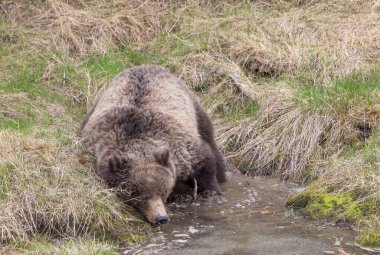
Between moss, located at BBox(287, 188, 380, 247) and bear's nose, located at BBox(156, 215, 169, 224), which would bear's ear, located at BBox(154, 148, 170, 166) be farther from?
moss, located at BBox(287, 188, 380, 247)

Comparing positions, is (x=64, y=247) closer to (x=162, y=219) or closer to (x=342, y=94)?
(x=162, y=219)

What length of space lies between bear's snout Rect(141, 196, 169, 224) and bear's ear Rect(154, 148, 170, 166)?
407mm

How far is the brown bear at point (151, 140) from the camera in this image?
284 inches

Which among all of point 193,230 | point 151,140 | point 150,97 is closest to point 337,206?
point 193,230

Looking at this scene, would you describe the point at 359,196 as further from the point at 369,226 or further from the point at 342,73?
the point at 342,73

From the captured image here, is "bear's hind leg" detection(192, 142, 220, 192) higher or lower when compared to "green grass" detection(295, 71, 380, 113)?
lower

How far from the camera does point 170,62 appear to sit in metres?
10.5

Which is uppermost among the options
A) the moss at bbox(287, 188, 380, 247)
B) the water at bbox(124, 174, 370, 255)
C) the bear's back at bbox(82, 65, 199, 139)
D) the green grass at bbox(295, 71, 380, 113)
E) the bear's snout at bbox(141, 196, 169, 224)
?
the bear's back at bbox(82, 65, 199, 139)

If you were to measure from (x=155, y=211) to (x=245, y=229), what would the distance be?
33.3 inches

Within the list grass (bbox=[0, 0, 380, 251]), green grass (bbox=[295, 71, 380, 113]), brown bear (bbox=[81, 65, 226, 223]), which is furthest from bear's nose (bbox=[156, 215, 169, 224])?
green grass (bbox=[295, 71, 380, 113])

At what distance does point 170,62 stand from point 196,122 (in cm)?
216

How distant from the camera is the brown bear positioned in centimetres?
722

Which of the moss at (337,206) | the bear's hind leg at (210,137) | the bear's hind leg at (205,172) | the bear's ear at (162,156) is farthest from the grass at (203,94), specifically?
the bear's hind leg at (205,172)

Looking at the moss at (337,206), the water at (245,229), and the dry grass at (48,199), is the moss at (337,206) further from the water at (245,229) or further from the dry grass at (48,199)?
the dry grass at (48,199)
